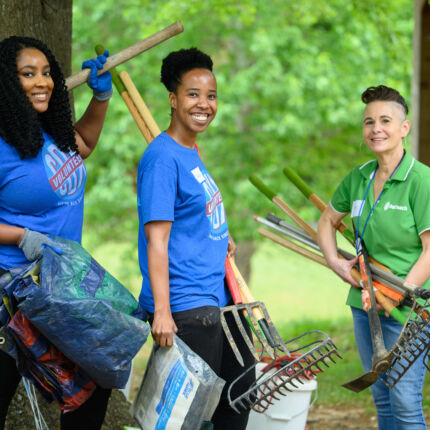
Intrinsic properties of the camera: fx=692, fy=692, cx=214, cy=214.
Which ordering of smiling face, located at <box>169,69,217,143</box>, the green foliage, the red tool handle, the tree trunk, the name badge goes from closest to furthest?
smiling face, located at <box>169,69,217,143</box>
the red tool handle
the name badge
the tree trunk
the green foliage

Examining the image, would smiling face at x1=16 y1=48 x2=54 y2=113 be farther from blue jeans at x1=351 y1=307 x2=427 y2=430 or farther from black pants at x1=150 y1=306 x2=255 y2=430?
blue jeans at x1=351 y1=307 x2=427 y2=430

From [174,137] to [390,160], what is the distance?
0.96m

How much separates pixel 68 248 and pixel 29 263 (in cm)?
16

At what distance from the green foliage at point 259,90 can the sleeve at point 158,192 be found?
23.0 feet

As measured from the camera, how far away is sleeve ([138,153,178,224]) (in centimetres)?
270

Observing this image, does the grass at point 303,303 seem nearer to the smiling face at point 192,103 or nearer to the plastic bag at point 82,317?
the plastic bag at point 82,317

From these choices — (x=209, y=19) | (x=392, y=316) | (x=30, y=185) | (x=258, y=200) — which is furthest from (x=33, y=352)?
(x=209, y=19)

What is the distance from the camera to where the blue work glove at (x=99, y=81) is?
10.6 ft

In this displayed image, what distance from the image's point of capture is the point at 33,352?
8.70ft

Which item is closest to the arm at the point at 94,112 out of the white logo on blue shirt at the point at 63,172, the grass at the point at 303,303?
the white logo on blue shirt at the point at 63,172

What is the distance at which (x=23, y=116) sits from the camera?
2764mm

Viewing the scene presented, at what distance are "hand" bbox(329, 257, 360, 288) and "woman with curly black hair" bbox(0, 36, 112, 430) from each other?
1.20 m

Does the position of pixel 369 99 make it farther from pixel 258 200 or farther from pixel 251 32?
pixel 251 32

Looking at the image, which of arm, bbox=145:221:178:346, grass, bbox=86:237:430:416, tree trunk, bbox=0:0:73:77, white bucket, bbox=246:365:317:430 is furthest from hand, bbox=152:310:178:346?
grass, bbox=86:237:430:416
